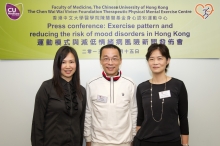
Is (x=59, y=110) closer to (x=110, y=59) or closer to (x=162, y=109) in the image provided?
(x=110, y=59)

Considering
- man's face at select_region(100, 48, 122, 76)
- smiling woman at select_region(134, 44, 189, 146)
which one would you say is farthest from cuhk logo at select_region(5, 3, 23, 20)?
smiling woman at select_region(134, 44, 189, 146)

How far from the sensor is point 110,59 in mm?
1698

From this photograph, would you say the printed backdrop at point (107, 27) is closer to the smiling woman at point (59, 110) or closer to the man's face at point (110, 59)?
the man's face at point (110, 59)

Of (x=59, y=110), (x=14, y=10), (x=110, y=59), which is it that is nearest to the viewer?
(x=59, y=110)

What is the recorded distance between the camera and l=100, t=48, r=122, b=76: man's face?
1701mm

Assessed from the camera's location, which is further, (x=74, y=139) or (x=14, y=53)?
(x=14, y=53)

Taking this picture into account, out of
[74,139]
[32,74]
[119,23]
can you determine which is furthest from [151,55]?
[32,74]

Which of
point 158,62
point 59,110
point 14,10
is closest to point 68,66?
point 59,110

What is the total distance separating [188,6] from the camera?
6.93 feet

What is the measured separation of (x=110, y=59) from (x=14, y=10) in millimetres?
1193

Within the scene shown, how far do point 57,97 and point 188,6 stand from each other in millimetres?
1613

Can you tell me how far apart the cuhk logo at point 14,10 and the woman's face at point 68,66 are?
0.91 meters

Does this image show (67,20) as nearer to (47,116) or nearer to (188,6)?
(47,116)

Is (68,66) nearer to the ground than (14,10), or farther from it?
nearer to the ground
